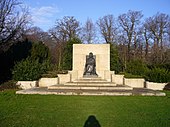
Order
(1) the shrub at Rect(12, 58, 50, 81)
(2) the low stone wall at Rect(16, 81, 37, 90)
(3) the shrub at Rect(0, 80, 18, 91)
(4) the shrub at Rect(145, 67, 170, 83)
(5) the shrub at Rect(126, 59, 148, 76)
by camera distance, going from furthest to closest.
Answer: (5) the shrub at Rect(126, 59, 148, 76) → (4) the shrub at Rect(145, 67, 170, 83) → (1) the shrub at Rect(12, 58, 50, 81) → (2) the low stone wall at Rect(16, 81, 37, 90) → (3) the shrub at Rect(0, 80, 18, 91)

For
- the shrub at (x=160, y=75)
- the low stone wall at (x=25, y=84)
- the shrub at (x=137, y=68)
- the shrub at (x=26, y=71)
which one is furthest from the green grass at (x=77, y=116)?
the shrub at (x=137, y=68)

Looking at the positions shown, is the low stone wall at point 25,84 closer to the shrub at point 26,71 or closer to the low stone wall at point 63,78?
the shrub at point 26,71

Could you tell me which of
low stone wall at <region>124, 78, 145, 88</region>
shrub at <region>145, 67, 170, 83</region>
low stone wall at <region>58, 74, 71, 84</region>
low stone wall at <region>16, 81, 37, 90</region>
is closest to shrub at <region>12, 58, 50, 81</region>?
low stone wall at <region>16, 81, 37, 90</region>

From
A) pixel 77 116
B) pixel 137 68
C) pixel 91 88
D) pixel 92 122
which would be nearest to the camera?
pixel 92 122

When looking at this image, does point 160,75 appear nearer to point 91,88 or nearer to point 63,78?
point 91,88

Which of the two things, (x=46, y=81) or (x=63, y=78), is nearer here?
(x=46, y=81)

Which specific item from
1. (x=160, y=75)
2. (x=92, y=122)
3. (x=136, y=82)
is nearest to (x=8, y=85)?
(x=136, y=82)

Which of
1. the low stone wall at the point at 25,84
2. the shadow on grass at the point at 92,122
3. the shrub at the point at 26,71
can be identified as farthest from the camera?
the shrub at the point at 26,71

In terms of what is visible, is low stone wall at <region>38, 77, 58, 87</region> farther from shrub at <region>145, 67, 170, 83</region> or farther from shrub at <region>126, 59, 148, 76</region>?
shrub at <region>126, 59, 148, 76</region>

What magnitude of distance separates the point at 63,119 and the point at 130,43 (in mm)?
39845

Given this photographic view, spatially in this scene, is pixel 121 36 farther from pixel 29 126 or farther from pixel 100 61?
pixel 29 126

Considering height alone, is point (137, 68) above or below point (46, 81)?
above

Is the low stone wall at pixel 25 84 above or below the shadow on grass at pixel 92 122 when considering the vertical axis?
below

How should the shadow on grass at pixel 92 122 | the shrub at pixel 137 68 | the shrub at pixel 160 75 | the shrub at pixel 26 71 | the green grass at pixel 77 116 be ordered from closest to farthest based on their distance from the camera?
1. the shadow on grass at pixel 92 122
2. the green grass at pixel 77 116
3. the shrub at pixel 26 71
4. the shrub at pixel 160 75
5. the shrub at pixel 137 68
